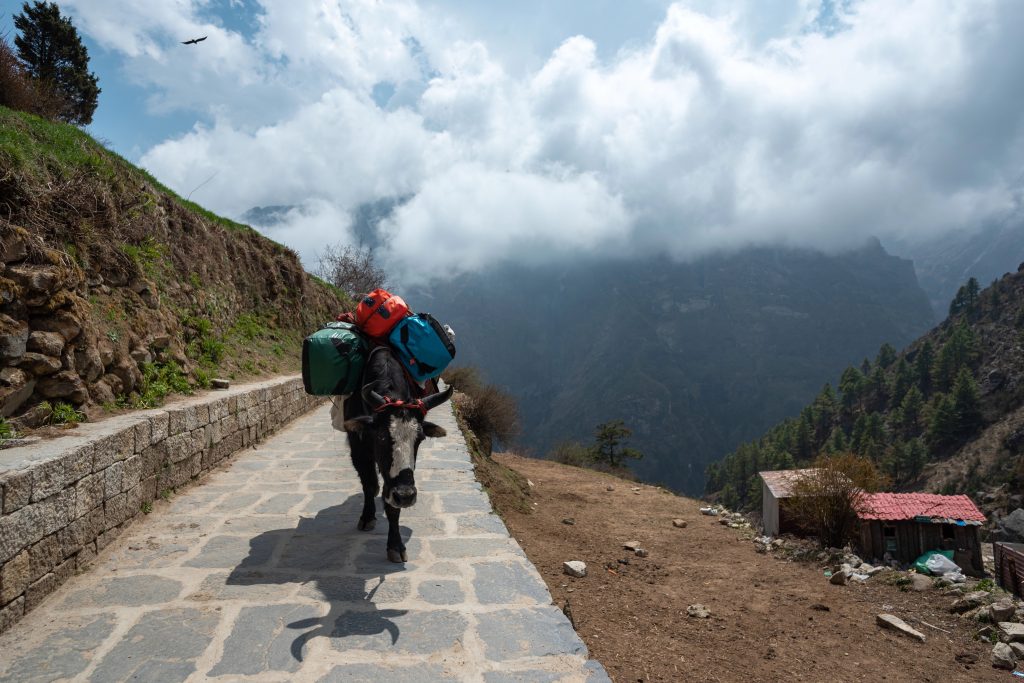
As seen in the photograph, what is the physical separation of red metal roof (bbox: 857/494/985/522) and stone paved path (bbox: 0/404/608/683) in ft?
45.9

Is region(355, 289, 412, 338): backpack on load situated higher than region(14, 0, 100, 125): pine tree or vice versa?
region(14, 0, 100, 125): pine tree

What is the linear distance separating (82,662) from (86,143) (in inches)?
373

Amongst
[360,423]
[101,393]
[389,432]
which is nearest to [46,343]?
[101,393]

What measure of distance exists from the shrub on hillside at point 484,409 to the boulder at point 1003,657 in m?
9.95

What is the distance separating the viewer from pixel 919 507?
1605 cm

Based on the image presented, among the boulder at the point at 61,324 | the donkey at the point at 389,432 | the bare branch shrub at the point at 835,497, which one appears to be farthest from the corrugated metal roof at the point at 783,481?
the boulder at the point at 61,324

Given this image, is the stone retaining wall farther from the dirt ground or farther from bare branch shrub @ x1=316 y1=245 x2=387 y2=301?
bare branch shrub @ x1=316 y1=245 x2=387 y2=301

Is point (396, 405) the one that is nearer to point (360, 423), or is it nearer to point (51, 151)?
point (360, 423)

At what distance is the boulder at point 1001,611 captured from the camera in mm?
7445

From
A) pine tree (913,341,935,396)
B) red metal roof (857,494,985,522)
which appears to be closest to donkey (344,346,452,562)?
red metal roof (857,494,985,522)

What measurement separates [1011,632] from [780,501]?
26.8ft

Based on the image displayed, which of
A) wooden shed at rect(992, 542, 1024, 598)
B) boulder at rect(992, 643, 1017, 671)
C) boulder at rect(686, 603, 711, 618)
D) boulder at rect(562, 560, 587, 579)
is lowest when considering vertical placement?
wooden shed at rect(992, 542, 1024, 598)

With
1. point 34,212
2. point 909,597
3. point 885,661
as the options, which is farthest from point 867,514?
point 34,212

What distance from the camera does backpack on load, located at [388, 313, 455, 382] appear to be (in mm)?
4566
